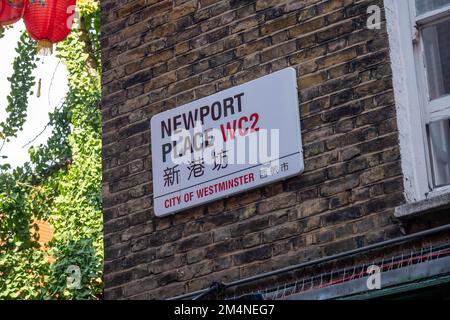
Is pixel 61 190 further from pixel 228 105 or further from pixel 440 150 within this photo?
pixel 440 150

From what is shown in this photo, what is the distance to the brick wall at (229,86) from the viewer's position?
22.6ft

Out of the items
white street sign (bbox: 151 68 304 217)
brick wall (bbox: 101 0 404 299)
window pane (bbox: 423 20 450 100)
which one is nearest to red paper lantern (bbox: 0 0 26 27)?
brick wall (bbox: 101 0 404 299)

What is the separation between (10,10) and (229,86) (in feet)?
10.8

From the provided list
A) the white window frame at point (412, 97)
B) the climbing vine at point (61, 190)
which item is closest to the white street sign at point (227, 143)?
the white window frame at point (412, 97)

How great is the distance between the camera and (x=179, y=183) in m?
7.63

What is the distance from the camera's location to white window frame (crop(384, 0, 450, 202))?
267 inches

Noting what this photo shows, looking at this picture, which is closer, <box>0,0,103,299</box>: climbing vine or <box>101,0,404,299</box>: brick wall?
<box>101,0,404,299</box>: brick wall

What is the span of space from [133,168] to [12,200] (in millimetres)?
8305

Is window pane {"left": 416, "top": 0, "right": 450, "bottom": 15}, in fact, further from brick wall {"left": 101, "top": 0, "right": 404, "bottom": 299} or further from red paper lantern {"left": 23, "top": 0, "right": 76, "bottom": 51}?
red paper lantern {"left": 23, "top": 0, "right": 76, "bottom": 51}

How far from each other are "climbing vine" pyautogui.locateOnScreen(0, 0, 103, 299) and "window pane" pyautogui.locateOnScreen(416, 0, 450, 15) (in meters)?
9.10

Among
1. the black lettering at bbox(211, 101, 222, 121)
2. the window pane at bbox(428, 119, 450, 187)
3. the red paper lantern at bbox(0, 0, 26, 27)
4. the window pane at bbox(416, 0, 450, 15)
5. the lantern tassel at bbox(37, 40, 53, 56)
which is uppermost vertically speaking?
the red paper lantern at bbox(0, 0, 26, 27)

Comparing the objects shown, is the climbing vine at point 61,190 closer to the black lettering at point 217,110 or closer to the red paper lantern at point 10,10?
the red paper lantern at point 10,10

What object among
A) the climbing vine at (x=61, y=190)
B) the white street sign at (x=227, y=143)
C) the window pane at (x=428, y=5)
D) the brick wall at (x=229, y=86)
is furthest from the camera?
the climbing vine at (x=61, y=190)

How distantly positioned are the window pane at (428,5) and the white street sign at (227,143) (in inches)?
34.8
